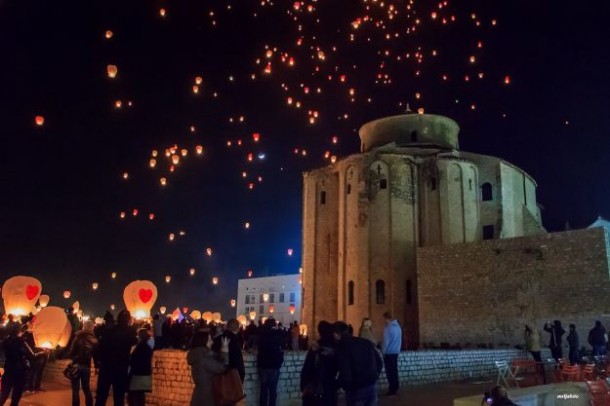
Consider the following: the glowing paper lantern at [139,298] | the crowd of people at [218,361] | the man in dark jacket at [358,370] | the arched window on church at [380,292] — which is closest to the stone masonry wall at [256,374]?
the crowd of people at [218,361]

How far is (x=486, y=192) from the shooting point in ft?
99.3

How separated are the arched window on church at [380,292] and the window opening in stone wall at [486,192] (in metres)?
7.37

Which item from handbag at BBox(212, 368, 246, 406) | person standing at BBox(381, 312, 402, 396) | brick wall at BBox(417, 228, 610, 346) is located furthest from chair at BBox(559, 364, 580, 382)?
brick wall at BBox(417, 228, 610, 346)

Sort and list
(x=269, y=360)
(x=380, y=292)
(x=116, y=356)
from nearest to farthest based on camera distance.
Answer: (x=116, y=356) → (x=269, y=360) → (x=380, y=292)

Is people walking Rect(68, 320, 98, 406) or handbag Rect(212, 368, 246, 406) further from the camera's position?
people walking Rect(68, 320, 98, 406)

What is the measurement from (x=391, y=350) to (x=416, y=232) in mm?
18687

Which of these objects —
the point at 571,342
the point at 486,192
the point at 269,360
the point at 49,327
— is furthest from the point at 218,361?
the point at 486,192

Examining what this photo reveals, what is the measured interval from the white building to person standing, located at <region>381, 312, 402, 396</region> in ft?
146

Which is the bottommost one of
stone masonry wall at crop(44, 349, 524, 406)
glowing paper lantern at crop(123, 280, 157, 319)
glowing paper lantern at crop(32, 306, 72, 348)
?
stone masonry wall at crop(44, 349, 524, 406)

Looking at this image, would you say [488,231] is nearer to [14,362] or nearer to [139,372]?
[139,372]

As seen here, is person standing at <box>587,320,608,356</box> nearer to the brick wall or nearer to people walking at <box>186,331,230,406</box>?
the brick wall

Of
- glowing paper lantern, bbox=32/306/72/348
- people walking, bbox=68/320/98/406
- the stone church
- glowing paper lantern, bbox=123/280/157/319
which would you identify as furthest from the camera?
the stone church

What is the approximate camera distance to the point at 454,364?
1523 centimetres

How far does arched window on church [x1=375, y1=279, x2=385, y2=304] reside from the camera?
93.6 ft
